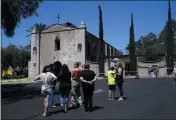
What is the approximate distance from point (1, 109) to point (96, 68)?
33327 mm


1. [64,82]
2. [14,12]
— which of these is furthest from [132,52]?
[64,82]

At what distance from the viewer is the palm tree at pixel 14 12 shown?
60.1 ft

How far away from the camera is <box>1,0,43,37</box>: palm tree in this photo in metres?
18.3

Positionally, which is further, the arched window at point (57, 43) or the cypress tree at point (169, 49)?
the arched window at point (57, 43)

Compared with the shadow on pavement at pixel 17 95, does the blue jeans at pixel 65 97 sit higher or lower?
higher

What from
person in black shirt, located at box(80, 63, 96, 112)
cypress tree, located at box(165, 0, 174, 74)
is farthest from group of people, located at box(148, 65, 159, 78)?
person in black shirt, located at box(80, 63, 96, 112)

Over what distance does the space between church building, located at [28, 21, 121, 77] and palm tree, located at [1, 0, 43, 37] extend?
27676 mm

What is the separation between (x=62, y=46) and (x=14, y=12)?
3235 cm

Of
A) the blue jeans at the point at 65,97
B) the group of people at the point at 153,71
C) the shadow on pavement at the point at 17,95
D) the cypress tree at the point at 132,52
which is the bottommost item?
the shadow on pavement at the point at 17,95

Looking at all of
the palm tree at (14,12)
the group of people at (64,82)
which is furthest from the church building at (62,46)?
the group of people at (64,82)

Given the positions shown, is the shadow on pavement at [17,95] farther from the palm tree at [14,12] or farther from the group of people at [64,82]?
the group of people at [64,82]

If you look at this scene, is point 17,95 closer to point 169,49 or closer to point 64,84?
Result: point 64,84

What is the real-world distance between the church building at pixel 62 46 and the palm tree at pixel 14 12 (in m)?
27.7

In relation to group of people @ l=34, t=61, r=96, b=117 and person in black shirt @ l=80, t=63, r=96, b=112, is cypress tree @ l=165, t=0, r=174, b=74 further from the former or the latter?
person in black shirt @ l=80, t=63, r=96, b=112
